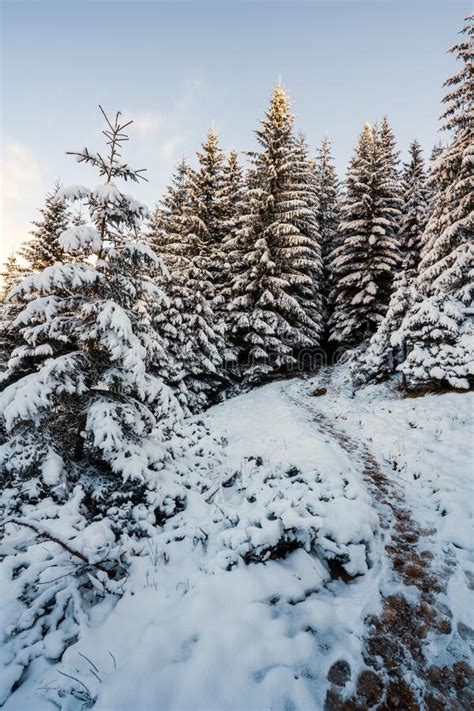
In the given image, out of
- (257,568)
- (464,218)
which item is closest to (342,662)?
(257,568)

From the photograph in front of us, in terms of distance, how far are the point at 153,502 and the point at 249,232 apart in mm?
15954

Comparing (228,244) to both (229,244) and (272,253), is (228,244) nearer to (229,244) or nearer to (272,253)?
(229,244)

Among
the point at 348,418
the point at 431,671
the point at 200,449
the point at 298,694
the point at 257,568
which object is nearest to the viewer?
the point at 298,694

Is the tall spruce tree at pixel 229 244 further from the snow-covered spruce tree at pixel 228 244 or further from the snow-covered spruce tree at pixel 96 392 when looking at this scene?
the snow-covered spruce tree at pixel 96 392

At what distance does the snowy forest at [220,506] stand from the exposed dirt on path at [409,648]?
16 millimetres

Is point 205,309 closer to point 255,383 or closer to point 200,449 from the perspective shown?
point 255,383

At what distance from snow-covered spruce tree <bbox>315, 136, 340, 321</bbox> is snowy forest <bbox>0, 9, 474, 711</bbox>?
11168 mm

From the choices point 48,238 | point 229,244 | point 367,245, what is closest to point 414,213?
point 367,245

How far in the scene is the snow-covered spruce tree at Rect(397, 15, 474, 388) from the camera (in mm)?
11164

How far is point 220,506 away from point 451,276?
41.4 feet

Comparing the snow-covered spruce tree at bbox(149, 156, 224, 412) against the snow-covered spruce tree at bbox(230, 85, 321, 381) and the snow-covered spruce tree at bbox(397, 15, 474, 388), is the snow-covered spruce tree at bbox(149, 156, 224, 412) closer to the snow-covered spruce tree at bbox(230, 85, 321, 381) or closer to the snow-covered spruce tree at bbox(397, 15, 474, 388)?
the snow-covered spruce tree at bbox(230, 85, 321, 381)

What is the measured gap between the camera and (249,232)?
59.7 ft

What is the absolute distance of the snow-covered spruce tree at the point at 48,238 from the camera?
1363 centimetres

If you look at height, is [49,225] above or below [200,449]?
above
